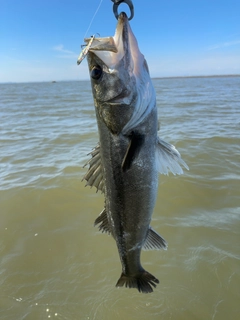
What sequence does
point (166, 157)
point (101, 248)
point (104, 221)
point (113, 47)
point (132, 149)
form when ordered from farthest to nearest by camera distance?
point (101, 248) < point (104, 221) < point (166, 157) < point (132, 149) < point (113, 47)

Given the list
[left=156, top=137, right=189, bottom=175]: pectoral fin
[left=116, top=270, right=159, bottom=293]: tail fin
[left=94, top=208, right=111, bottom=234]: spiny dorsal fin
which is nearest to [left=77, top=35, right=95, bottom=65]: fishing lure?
[left=156, top=137, right=189, bottom=175]: pectoral fin

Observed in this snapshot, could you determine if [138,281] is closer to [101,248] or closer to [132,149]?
[132,149]

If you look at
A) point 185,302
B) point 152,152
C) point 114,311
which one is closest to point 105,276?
point 114,311

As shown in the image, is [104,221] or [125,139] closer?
[125,139]

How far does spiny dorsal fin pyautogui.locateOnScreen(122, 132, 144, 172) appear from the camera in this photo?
194 centimetres

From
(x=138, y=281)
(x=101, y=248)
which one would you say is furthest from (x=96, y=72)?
(x=101, y=248)

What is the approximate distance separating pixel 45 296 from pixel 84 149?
18.8 ft

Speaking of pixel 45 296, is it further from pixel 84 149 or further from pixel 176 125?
pixel 176 125

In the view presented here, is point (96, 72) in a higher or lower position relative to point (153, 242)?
higher

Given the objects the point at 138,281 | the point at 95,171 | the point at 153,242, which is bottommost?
the point at 138,281

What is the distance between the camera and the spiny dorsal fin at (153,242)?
2.40m

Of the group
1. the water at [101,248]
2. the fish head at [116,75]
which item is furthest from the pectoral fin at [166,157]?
the water at [101,248]

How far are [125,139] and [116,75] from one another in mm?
485

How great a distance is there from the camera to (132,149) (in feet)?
6.37
